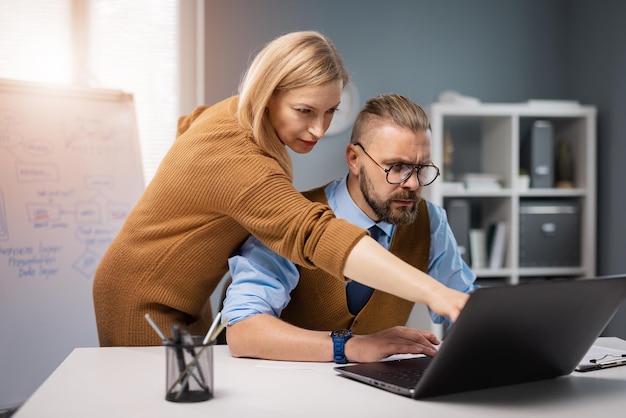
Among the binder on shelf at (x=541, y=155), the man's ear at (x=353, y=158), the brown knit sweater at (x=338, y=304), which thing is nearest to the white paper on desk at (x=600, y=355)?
the brown knit sweater at (x=338, y=304)

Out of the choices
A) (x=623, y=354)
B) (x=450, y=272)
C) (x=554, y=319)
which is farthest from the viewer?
(x=450, y=272)

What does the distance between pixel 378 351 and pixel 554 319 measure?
0.37m

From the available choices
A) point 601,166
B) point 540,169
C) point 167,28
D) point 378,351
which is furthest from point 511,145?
point 378,351

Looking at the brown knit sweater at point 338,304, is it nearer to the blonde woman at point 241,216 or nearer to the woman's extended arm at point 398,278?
the blonde woman at point 241,216

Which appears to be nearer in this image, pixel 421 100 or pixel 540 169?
pixel 540 169

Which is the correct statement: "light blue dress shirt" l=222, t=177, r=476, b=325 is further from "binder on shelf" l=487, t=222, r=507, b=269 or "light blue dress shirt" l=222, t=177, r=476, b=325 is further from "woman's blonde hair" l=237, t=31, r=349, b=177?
"binder on shelf" l=487, t=222, r=507, b=269

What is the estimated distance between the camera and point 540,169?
3.67m

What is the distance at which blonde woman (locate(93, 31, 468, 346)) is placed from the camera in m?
1.29

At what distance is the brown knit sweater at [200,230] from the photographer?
1.33m

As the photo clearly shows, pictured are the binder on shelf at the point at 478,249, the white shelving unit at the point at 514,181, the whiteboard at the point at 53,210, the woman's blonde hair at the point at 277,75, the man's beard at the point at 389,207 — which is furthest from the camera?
the binder on shelf at the point at 478,249

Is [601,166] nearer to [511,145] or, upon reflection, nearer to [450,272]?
[511,145]

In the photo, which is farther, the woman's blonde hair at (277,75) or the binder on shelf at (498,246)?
the binder on shelf at (498,246)

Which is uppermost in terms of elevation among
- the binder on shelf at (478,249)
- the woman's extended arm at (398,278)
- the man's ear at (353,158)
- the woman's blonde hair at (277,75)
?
the woman's blonde hair at (277,75)

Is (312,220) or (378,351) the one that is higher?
(312,220)
